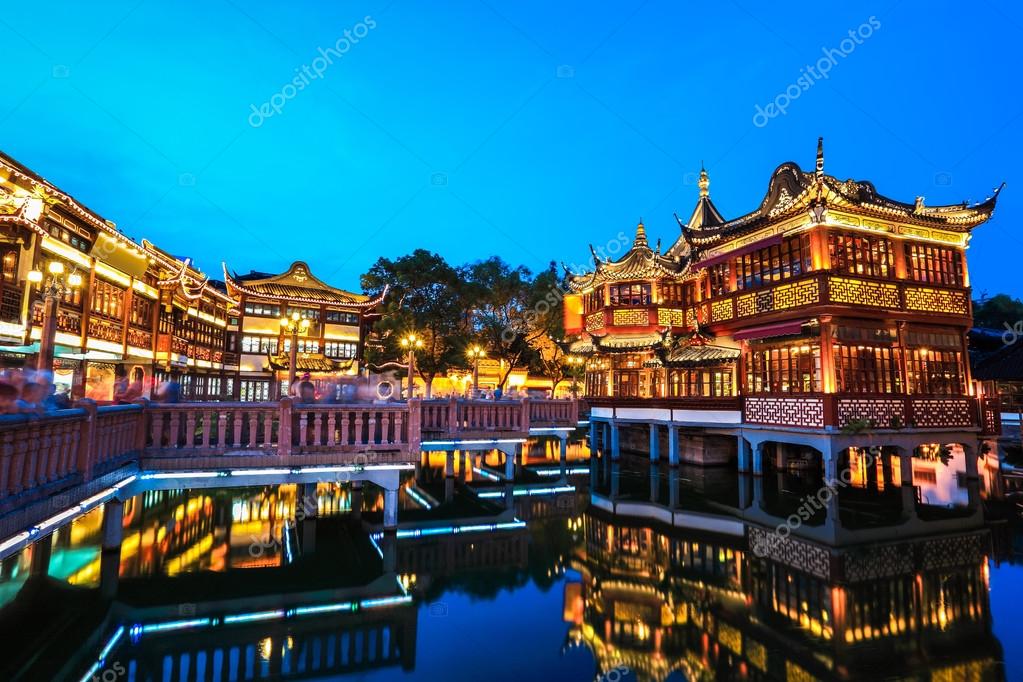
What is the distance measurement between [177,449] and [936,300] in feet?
69.3

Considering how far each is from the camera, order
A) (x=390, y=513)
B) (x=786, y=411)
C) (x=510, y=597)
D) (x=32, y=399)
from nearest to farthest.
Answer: (x=32, y=399) → (x=510, y=597) → (x=390, y=513) → (x=786, y=411)

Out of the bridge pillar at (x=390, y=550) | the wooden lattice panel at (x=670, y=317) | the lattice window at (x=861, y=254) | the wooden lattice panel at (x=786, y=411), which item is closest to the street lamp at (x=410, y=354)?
the bridge pillar at (x=390, y=550)

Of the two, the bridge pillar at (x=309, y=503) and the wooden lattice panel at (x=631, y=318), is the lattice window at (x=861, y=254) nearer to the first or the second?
the wooden lattice panel at (x=631, y=318)

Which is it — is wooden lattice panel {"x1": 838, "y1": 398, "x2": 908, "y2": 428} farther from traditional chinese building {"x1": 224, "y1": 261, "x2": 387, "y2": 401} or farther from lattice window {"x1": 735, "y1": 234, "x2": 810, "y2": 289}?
traditional chinese building {"x1": 224, "y1": 261, "x2": 387, "y2": 401}

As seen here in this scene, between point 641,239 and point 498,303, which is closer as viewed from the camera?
point 641,239

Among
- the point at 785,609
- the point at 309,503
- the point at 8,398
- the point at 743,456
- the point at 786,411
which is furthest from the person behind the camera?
the point at 743,456

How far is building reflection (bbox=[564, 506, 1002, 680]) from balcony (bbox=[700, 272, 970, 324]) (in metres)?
7.11

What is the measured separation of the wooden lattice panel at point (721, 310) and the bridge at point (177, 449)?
44.3ft

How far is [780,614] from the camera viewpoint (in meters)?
7.79

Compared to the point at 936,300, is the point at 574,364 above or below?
below

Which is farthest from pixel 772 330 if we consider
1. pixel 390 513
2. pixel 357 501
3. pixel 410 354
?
pixel 357 501

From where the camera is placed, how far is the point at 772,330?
17906 mm

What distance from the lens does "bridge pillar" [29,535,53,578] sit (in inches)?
339

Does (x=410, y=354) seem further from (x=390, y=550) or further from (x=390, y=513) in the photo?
(x=390, y=550)
